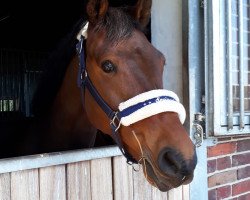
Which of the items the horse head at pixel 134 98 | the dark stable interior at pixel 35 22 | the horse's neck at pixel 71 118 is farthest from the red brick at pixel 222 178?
the dark stable interior at pixel 35 22

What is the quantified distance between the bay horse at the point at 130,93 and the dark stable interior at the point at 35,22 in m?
1.54

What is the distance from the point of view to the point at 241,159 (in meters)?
2.64

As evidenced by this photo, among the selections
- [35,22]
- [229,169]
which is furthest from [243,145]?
[35,22]

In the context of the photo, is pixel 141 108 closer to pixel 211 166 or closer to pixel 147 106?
pixel 147 106

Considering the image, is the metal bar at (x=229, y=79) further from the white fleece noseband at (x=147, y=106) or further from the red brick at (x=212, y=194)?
the white fleece noseband at (x=147, y=106)

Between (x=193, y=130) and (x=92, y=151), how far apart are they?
0.72 m

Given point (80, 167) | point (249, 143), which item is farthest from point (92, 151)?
point (249, 143)

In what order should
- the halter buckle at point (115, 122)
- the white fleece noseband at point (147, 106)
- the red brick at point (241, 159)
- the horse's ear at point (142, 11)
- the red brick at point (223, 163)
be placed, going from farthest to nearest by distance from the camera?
1. the red brick at point (241, 159)
2. the red brick at point (223, 163)
3. the horse's ear at point (142, 11)
4. the halter buckle at point (115, 122)
5. the white fleece noseband at point (147, 106)

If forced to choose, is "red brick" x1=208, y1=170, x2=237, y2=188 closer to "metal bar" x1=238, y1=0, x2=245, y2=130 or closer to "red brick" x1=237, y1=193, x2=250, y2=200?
"red brick" x1=237, y1=193, x2=250, y2=200

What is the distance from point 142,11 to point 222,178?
1219 mm

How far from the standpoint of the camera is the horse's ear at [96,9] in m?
1.71

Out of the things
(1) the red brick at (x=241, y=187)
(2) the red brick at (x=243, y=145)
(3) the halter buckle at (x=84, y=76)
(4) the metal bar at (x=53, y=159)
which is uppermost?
(3) the halter buckle at (x=84, y=76)

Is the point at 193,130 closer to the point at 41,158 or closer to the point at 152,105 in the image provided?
the point at 152,105

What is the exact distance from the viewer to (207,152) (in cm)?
233
